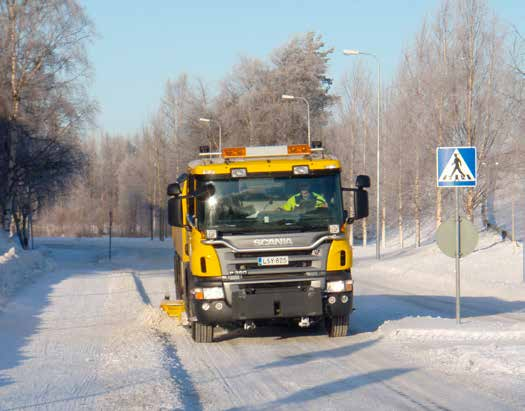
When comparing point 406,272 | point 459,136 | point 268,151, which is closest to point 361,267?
point 406,272

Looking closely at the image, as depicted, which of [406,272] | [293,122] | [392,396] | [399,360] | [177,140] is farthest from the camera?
[177,140]

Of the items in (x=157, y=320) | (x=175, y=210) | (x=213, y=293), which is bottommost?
(x=157, y=320)

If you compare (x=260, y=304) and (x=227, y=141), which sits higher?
(x=227, y=141)

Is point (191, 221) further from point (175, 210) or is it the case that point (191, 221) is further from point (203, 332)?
point (203, 332)

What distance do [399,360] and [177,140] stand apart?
60793mm

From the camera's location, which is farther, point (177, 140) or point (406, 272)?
point (177, 140)

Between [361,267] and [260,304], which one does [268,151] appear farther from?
[361,267]

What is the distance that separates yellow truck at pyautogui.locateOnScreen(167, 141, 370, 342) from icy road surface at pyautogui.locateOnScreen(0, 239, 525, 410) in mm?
657

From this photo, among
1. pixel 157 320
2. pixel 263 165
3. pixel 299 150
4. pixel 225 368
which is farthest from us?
pixel 157 320

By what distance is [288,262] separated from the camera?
11.1 m

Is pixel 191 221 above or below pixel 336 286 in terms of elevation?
above

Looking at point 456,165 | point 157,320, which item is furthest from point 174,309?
point 456,165

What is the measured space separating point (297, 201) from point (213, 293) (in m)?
1.86

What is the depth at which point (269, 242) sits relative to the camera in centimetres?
1098
